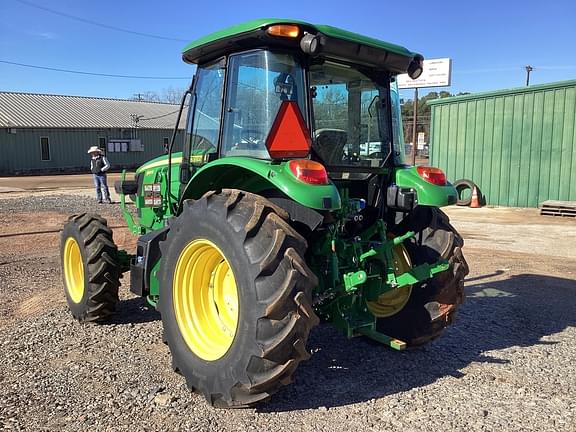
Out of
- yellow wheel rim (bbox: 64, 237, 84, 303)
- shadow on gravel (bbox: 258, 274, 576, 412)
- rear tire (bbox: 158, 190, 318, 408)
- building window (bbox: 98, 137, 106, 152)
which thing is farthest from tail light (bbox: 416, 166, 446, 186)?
building window (bbox: 98, 137, 106, 152)

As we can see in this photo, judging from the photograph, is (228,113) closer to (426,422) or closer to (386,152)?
(386,152)

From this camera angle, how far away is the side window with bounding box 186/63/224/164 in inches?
166

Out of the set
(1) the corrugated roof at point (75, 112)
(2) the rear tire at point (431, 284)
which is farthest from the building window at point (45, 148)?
(2) the rear tire at point (431, 284)

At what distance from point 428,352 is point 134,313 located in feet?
9.90

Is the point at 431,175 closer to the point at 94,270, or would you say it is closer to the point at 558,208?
the point at 94,270

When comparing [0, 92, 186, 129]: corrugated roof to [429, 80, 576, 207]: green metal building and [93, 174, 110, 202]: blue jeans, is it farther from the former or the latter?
[429, 80, 576, 207]: green metal building

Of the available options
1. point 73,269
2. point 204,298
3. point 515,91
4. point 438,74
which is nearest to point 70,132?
point 438,74

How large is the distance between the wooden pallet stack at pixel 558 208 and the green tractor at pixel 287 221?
11108 mm

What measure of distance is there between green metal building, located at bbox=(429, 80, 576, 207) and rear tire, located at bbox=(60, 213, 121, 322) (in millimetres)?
13676

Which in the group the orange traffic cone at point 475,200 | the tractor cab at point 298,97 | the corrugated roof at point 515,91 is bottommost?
the orange traffic cone at point 475,200

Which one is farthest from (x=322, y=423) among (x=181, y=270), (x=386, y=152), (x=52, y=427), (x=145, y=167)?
(x=145, y=167)

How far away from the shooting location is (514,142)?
51.5 ft

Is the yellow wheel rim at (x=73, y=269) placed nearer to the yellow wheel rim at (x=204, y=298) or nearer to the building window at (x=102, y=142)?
the yellow wheel rim at (x=204, y=298)

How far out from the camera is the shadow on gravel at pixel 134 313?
5.29 meters
